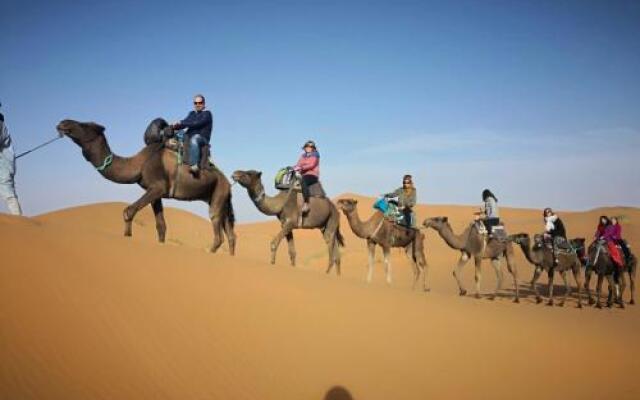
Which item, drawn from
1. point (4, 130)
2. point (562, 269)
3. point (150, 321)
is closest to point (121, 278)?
point (150, 321)

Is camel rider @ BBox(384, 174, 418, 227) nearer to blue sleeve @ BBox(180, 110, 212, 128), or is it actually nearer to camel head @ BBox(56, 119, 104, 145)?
blue sleeve @ BBox(180, 110, 212, 128)

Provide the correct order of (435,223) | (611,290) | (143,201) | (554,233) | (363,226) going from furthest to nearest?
(554,233) → (611,290) → (435,223) → (363,226) → (143,201)

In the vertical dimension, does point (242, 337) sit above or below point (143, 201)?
below

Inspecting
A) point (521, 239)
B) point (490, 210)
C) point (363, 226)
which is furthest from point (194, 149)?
point (521, 239)

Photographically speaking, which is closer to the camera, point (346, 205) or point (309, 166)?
point (309, 166)

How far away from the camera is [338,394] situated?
525 centimetres

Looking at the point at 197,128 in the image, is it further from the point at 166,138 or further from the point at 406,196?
the point at 406,196

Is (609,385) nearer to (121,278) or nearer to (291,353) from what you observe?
(291,353)

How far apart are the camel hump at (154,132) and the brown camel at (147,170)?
9 cm

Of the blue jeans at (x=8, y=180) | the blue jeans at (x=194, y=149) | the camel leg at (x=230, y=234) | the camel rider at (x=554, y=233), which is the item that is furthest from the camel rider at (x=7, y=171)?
the camel rider at (x=554, y=233)

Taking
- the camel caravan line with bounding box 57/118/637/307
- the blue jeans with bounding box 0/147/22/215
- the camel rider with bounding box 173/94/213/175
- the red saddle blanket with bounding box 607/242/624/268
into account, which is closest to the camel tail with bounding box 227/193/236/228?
the camel caravan line with bounding box 57/118/637/307

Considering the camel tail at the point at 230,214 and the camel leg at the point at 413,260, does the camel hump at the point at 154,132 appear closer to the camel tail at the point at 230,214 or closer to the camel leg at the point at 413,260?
the camel tail at the point at 230,214

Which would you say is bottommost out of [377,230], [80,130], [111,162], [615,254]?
[615,254]

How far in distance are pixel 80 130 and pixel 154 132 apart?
138 centimetres
